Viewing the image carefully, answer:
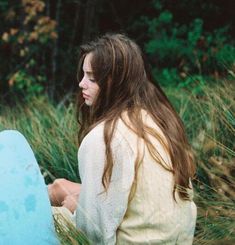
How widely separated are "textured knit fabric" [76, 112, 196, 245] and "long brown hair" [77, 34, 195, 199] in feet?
0.16

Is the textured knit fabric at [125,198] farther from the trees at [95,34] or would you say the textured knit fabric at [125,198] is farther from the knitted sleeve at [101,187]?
the trees at [95,34]

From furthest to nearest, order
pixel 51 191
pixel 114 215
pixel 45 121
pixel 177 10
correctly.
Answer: pixel 177 10 < pixel 45 121 < pixel 51 191 < pixel 114 215

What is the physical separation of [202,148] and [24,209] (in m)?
1.39

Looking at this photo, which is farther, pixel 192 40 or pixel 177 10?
pixel 177 10

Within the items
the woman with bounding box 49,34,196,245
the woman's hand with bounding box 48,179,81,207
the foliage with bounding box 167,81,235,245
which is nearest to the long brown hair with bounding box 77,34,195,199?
the woman with bounding box 49,34,196,245

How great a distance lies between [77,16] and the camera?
939 centimetres

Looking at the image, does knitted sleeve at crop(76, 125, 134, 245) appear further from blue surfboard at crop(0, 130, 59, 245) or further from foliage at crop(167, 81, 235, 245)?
foliage at crop(167, 81, 235, 245)

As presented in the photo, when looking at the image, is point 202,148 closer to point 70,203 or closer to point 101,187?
point 70,203

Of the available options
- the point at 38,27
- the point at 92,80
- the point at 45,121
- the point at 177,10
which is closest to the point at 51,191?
the point at 92,80

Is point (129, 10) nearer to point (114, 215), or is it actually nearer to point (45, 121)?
point (45, 121)

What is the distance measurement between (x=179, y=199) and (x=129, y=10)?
7.03 metres

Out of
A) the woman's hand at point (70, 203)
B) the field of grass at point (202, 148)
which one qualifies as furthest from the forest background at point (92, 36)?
the woman's hand at point (70, 203)

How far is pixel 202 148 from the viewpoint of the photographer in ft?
12.0

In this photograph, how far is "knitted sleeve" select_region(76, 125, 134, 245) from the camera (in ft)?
Result: 8.33
